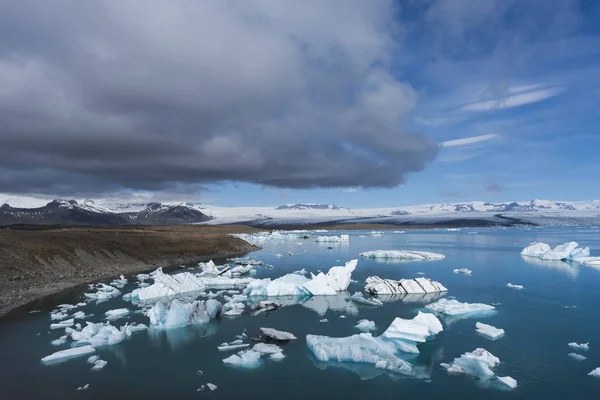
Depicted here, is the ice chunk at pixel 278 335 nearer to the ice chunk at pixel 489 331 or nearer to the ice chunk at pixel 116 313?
the ice chunk at pixel 489 331

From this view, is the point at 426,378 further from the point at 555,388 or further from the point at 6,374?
the point at 6,374

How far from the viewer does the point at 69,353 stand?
37.3 ft

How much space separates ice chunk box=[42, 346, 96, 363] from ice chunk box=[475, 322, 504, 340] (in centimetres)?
1144

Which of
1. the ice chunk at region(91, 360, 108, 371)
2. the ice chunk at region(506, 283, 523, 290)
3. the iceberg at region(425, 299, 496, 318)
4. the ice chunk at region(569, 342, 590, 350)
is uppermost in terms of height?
the ice chunk at region(506, 283, 523, 290)

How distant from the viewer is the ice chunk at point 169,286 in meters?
19.5

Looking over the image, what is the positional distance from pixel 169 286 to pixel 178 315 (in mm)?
6454

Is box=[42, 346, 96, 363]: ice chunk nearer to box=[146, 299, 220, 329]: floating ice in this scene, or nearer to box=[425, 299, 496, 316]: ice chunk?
box=[146, 299, 220, 329]: floating ice

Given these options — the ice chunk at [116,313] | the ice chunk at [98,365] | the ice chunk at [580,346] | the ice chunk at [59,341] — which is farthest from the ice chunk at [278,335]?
the ice chunk at [580,346]

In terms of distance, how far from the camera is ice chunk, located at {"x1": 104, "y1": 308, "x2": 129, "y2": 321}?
15716mm

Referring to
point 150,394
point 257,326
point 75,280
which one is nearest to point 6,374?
point 150,394

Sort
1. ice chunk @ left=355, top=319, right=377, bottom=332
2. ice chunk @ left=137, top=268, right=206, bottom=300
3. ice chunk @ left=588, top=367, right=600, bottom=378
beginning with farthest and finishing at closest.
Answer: ice chunk @ left=137, top=268, right=206, bottom=300 → ice chunk @ left=355, top=319, right=377, bottom=332 → ice chunk @ left=588, top=367, right=600, bottom=378

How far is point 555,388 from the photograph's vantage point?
9.19m

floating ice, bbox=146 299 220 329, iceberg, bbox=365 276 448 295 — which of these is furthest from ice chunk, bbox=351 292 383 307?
floating ice, bbox=146 299 220 329

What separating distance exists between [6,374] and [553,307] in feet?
59.9
